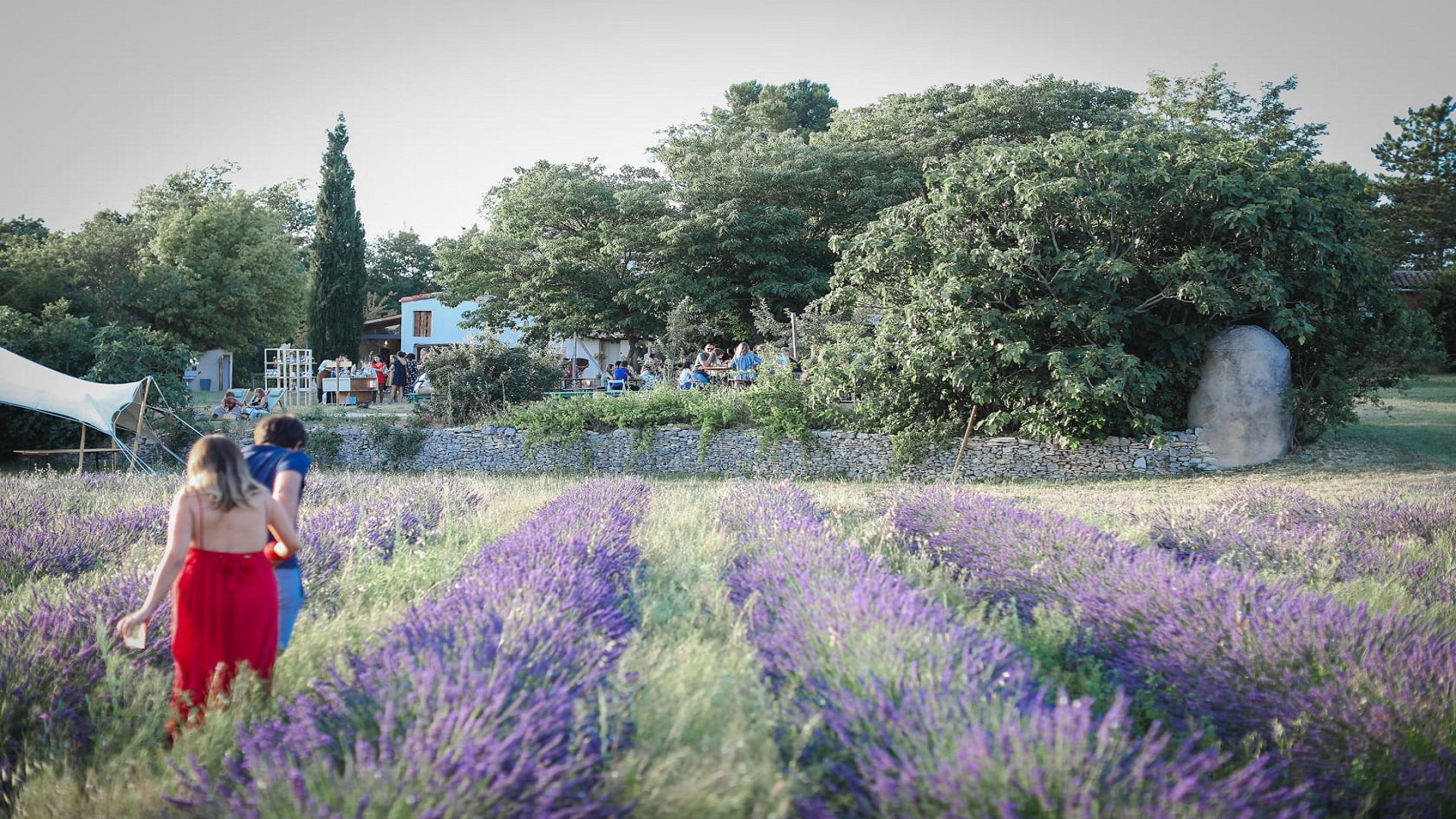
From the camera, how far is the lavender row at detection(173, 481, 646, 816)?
228 centimetres

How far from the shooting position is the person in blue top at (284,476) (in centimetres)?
372

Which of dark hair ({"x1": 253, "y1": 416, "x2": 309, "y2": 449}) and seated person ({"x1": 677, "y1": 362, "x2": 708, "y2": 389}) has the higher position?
seated person ({"x1": 677, "y1": 362, "x2": 708, "y2": 389})

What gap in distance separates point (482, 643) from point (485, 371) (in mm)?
14460

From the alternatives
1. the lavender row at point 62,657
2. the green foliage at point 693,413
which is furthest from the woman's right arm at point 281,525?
the green foliage at point 693,413

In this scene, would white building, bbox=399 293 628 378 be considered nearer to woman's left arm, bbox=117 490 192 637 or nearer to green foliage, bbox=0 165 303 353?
green foliage, bbox=0 165 303 353

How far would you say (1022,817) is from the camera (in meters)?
2.25

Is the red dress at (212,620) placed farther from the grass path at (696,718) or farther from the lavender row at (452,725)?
the grass path at (696,718)

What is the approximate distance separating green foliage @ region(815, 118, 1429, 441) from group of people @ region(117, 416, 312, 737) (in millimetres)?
10016

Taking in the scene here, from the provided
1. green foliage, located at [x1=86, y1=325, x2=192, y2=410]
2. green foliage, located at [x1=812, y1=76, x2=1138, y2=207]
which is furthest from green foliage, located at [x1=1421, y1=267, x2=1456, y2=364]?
green foliage, located at [x1=86, y1=325, x2=192, y2=410]

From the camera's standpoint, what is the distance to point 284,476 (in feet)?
12.2

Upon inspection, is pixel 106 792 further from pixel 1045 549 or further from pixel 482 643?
pixel 1045 549

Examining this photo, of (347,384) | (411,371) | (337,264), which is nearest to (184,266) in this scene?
(337,264)

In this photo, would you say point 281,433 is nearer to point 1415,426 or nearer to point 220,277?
point 1415,426

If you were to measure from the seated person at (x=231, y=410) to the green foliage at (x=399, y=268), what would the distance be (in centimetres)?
3491
